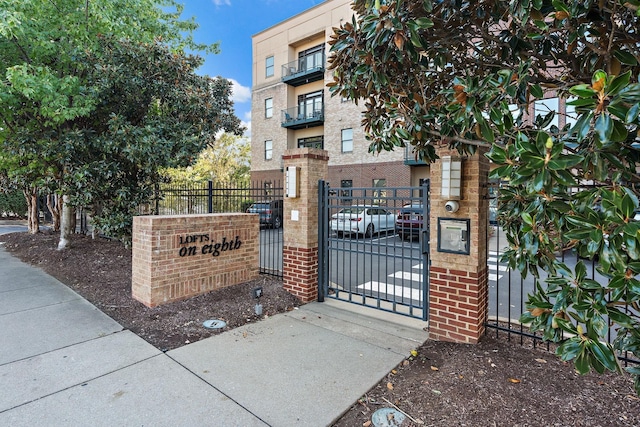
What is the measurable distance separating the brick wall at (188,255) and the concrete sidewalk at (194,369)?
0.77 meters

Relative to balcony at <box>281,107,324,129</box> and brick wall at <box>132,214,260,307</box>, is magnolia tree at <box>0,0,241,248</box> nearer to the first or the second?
brick wall at <box>132,214,260,307</box>

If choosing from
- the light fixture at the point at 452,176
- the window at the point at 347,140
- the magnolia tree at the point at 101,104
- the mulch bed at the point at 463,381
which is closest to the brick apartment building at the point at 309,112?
the window at the point at 347,140

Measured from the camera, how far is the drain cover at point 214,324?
4359 mm

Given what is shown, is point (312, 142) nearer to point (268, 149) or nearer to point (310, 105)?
point (310, 105)

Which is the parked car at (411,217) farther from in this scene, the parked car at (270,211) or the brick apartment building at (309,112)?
the brick apartment building at (309,112)

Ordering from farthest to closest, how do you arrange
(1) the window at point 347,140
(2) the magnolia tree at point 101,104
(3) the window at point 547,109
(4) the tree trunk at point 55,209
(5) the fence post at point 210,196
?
(1) the window at point 347,140 < (4) the tree trunk at point 55,209 < (5) the fence post at point 210,196 < (2) the magnolia tree at point 101,104 < (3) the window at point 547,109

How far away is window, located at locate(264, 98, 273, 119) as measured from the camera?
24906 millimetres

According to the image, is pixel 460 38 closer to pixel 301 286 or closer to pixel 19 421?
pixel 301 286

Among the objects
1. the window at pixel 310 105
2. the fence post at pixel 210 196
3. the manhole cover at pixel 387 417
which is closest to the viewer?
the manhole cover at pixel 387 417

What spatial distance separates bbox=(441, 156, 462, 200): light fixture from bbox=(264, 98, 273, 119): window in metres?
22.6

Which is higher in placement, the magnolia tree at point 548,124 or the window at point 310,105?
the window at point 310,105

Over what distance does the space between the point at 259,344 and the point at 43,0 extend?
745cm

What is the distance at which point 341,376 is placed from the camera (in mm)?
3262

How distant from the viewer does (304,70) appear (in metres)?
22.7
